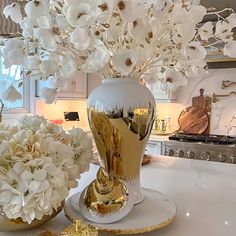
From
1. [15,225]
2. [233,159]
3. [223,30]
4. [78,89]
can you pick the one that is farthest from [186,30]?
[78,89]

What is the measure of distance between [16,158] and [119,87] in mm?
341

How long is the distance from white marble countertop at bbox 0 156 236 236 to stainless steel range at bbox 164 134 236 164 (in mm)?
1181

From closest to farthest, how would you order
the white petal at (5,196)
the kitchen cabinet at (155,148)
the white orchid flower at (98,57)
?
1. the white petal at (5,196)
2. the white orchid flower at (98,57)
3. the kitchen cabinet at (155,148)

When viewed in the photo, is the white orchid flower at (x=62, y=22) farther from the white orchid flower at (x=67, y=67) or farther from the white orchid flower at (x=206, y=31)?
the white orchid flower at (x=206, y=31)

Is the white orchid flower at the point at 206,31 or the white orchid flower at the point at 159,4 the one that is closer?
the white orchid flower at the point at 159,4

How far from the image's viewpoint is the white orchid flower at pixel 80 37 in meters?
0.65

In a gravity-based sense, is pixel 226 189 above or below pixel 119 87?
below

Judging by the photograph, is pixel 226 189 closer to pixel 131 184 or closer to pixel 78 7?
pixel 131 184

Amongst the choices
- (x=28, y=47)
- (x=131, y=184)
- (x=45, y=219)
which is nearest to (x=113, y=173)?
(x=131, y=184)

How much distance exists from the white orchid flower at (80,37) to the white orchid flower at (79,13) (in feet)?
0.04

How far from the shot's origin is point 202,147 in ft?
8.82

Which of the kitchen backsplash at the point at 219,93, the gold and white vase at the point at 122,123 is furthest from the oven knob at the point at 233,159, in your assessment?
the gold and white vase at the point at 122,123

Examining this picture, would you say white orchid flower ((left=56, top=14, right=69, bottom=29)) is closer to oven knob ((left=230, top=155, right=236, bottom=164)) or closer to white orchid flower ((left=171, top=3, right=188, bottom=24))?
white orchid flower ((left=171, top=3, right=188, bottom=24))

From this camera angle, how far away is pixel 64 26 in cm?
70
